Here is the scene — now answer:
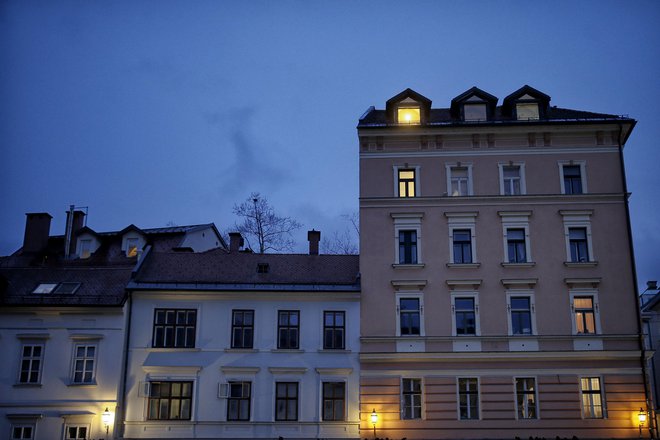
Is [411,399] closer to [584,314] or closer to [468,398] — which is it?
[468,398]

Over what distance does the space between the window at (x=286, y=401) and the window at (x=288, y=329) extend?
1714 mm

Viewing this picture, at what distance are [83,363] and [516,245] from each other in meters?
20.2

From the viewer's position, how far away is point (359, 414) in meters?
29.6

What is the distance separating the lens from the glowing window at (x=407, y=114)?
3372 centimetres

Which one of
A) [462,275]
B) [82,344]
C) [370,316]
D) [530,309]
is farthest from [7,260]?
[530,309]

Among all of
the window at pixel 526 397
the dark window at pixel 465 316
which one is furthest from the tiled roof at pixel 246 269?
the window at pixel 526 397

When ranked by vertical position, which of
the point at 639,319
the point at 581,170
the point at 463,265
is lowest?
the point at 639,319

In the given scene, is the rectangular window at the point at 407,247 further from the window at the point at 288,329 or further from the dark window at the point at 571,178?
the dark window at the point at 571,178

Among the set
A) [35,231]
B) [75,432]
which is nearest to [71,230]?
[35,231]

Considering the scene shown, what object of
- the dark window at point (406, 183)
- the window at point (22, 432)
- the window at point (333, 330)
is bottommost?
the window at point (22, 432)

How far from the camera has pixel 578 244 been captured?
104ft

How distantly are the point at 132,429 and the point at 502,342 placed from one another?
16.6 meters

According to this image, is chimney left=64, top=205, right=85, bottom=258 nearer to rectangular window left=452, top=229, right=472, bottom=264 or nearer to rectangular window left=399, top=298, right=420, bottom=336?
rectangular window left=399, top=298, right=420, bottom=336

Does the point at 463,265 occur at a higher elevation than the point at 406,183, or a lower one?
lower
